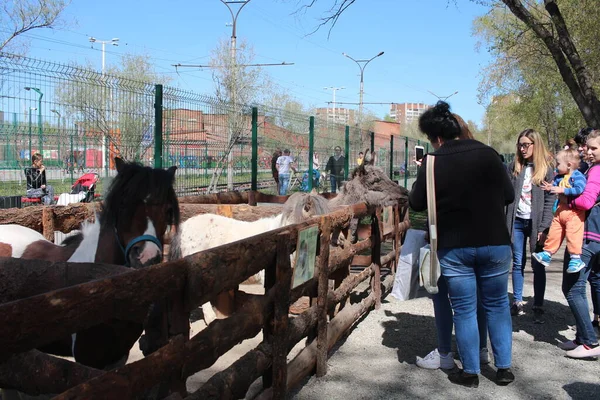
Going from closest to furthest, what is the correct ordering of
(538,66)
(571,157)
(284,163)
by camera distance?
1. (571,157)
2. (284,163)
3. (538,66)

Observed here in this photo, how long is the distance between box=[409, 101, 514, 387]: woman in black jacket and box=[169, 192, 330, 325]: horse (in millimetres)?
1836

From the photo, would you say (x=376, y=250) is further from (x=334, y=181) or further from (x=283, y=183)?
(x=334, y=181)

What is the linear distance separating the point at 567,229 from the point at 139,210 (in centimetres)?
380

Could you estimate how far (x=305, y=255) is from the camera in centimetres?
399

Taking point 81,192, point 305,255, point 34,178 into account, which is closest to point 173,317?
point 305,255

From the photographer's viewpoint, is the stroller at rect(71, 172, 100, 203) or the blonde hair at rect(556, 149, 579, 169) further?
the stroller at rect(71, 172, 100, 203)

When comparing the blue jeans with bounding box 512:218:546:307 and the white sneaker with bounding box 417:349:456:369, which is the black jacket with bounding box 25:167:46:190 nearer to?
the white sneaker with bounding box 417:349:456:369

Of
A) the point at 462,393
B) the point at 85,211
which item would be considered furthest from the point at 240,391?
the point at 85,211

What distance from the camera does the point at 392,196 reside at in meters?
7.59

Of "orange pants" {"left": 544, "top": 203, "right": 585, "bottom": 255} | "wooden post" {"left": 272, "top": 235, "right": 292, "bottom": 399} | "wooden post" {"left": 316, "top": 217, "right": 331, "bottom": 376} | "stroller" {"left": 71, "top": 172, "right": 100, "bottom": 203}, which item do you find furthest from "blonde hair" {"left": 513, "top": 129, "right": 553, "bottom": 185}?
"stroller" {"left": 71, "top": 172, "right": 100, "bottom": 203}

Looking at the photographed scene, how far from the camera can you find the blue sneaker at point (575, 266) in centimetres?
479

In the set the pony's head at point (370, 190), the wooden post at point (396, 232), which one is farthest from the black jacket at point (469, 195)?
the wooden post at point (396, 232)

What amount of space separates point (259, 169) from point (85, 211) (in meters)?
→ 4.69

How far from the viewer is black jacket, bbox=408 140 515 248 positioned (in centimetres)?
394
